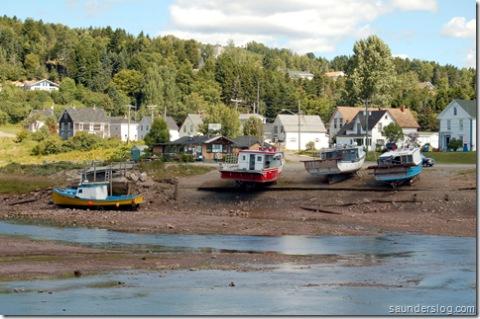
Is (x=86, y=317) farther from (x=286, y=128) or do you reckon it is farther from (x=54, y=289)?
(x=286, y=128)

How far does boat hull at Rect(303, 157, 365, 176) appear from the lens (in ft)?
219

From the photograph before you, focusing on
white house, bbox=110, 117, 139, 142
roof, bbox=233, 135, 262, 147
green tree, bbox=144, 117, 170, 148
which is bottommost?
roof, bbox=233, 135, 262, 147

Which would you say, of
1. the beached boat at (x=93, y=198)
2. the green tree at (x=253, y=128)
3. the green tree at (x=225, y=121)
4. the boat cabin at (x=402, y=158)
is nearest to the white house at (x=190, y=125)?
the green tree at (x=225, y=121)

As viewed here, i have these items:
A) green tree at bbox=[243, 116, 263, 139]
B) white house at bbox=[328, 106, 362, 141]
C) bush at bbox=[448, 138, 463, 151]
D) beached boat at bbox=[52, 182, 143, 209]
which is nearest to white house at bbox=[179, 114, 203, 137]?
green tree at bbox=[243, 116, 263, 139]

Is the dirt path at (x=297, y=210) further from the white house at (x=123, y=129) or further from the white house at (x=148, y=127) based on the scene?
the white house at (x=123, y=129)

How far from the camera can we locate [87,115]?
156250mm

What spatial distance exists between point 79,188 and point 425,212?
23188 millimetres

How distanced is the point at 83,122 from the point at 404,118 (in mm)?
54282

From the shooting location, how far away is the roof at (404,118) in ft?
408

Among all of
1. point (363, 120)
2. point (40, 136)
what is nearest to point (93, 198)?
point (363, 120)

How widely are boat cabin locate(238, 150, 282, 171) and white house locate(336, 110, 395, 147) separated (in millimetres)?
48097

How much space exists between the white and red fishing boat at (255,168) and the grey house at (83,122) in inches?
3284

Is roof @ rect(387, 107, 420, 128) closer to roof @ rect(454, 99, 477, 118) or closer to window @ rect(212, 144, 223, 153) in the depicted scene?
roof @ rect(454, 99, 477, 118)

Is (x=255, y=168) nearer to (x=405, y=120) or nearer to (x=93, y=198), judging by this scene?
(x=93, y=198)
